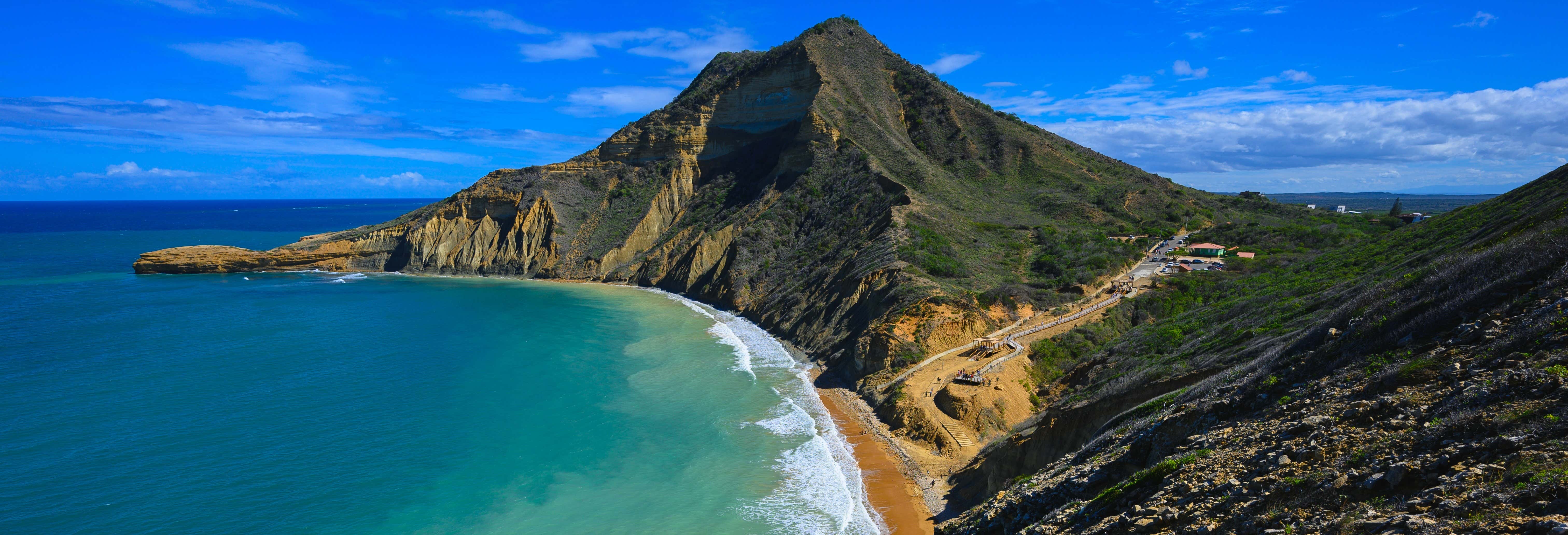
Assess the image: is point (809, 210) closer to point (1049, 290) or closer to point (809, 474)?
point (1049, 290)

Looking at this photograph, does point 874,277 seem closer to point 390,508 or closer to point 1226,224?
point 390,508

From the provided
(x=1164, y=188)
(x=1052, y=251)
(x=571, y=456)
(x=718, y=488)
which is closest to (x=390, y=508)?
(x=571, y=456)

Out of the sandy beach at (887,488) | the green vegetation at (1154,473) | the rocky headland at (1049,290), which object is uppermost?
the rocky headland at (1049,290)

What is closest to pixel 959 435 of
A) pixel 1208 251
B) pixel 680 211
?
pixel 1208 251

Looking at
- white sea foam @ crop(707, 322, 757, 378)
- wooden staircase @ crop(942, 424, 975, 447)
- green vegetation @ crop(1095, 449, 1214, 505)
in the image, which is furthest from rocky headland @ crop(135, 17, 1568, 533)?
white sea foam @ crop(707, 322, 757, 378)

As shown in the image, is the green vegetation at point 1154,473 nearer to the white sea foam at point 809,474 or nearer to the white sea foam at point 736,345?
the white sea foam at point 809,474

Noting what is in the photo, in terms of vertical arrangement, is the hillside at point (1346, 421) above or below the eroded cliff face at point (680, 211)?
below

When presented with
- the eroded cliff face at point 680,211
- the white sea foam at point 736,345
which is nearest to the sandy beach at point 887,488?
the white sea foam at point 736,345
